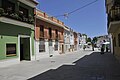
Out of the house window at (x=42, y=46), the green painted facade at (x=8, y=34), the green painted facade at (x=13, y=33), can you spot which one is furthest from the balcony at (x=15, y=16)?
the house window at (x=42, y=46)

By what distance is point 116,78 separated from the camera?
10609 mm

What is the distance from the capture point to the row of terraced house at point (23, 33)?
59.4 ft

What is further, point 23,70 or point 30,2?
point 30,2

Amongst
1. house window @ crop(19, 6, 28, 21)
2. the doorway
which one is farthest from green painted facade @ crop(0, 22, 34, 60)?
the doorway

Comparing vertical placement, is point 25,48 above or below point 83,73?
above

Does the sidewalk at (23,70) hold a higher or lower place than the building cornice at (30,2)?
lower

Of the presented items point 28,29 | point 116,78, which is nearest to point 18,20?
point 28,29

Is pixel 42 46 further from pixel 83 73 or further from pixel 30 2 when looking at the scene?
pixel 83 73

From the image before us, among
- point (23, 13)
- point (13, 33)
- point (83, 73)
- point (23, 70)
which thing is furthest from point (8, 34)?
point (83, 73)

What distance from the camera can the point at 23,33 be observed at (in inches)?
862

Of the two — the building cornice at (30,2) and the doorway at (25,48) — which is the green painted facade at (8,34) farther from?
the building cornice at (30,2)

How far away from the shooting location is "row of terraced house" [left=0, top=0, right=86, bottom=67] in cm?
1809

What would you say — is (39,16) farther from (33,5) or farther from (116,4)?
(116,4)

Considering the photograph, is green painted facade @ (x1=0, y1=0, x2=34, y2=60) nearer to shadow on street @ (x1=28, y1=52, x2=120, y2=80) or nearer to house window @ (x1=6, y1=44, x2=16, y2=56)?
house window @ (x1=6, y1=44, x2=16, y2=56)
